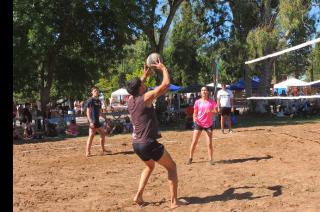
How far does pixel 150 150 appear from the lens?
19.6ft

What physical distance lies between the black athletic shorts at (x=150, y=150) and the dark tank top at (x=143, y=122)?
0.05m

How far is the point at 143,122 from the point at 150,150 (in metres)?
0.37

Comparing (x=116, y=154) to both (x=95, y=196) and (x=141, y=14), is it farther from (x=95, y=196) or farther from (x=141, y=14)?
(x=141, y=14)

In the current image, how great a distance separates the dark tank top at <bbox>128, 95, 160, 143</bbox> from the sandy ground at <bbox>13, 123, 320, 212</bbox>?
3.28 feet

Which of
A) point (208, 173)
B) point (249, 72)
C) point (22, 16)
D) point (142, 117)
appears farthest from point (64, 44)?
point (142, 117)

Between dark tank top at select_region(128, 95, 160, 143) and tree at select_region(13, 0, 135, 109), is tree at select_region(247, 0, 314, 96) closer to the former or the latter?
tree at select_region(13, 0, 135, 109)

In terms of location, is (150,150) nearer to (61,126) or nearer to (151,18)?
(61,126)

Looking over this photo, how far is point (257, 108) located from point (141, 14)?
981 cm

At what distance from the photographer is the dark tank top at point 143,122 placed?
6.00m

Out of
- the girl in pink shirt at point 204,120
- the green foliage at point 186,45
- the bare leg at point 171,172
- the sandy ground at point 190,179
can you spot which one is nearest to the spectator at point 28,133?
the sandy ground at point 190,179

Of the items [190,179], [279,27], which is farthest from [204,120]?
[279,27]

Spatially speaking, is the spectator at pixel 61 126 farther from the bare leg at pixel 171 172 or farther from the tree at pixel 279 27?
the bare leg at pixel 171 172

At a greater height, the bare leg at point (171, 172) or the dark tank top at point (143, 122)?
the dark tank top at point (143, 122)

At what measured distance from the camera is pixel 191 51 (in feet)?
114
